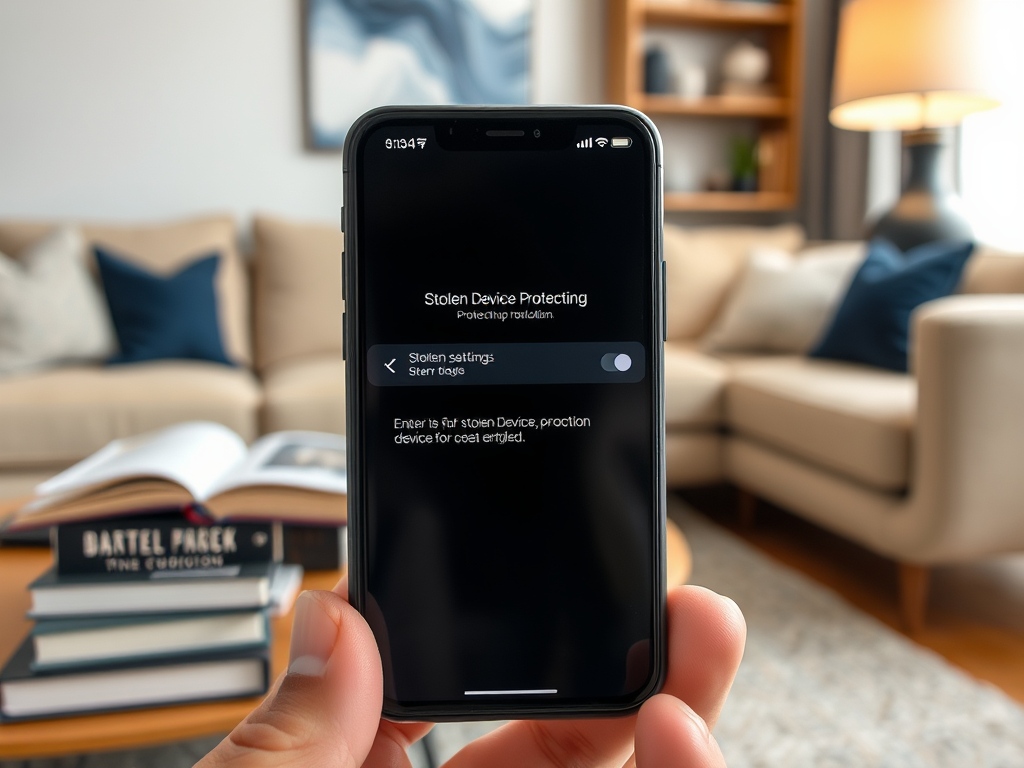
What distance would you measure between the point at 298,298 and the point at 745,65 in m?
2.08

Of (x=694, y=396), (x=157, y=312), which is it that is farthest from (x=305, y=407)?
(x=694, y=396)

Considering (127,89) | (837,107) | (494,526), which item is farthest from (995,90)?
(127,89)

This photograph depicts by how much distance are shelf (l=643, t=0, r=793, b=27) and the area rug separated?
2359mm

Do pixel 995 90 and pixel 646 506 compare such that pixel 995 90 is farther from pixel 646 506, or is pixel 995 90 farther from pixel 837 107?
pixel 646 506

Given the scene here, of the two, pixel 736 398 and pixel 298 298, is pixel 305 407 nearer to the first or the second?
pixel 298 298

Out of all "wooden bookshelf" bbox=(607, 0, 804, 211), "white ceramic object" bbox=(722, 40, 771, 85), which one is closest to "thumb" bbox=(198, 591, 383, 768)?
"wooden bookshelf" bbox=(607, 0, 804, 211)

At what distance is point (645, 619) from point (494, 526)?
4.4 inches

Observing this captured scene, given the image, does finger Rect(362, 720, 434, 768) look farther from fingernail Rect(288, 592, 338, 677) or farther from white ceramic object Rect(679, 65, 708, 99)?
white ceramic object Rect(679, 65, 708, 99)

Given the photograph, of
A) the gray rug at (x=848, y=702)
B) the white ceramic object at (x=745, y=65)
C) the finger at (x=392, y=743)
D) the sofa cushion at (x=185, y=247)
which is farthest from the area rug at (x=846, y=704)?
the white ceramic object at (x=745, y=65)

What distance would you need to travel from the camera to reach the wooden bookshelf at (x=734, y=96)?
304 centimetres

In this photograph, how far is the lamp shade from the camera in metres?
2.20

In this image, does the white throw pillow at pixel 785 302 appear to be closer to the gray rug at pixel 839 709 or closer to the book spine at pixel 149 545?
the gray rug at pixel 839 709

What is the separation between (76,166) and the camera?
8.84 ft

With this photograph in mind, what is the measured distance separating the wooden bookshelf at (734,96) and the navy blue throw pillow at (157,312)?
1.74 m
